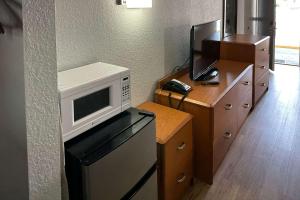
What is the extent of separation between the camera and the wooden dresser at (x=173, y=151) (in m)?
2.09

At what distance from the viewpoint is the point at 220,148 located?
271 cm

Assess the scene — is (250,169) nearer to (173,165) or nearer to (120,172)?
(173,165)

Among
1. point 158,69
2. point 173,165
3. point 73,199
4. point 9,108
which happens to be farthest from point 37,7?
point 158,69

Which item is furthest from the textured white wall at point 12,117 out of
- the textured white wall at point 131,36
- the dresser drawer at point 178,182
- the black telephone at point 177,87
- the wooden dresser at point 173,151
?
the black telephone at point 177,87

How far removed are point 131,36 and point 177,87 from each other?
575 mm

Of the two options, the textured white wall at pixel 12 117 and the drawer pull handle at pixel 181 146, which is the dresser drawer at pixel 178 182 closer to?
the drawer pull handle at pixel 181 146

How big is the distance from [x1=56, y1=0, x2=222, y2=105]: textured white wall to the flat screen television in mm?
243

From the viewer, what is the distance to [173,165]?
218cm

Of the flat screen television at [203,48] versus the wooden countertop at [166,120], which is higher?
the flat screen television at [203,48]

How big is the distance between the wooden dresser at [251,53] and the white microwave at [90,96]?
2460 millimetres

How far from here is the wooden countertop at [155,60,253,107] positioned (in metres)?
2.53

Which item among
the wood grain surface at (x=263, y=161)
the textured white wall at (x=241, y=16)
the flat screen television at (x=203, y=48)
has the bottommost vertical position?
the wood grain surface at (x=263, y=161)

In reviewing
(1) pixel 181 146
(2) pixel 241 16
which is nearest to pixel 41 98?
(1) pixel 181 146

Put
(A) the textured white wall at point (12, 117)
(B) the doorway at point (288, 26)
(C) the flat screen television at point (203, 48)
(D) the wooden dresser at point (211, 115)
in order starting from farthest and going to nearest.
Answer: (B) the doorway at point (288, 26)
(C) the flat screen television at point (203, 48)
(D) the wooden dresser at point (211, 115)
(A) the textured white wall at point (12, 117)
